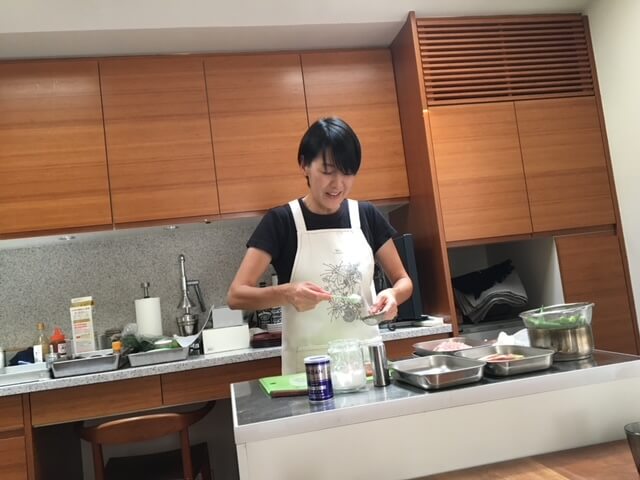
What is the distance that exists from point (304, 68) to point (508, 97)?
1034 millimetres

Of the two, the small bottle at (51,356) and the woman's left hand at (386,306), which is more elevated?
the woman's left hand at (386,306)

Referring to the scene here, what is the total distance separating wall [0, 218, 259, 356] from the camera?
258 centimetres

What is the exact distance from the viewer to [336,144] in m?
1.58

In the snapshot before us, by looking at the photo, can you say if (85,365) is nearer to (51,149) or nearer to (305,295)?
(51,149)

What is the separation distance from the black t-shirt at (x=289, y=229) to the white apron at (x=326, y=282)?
0.02 m

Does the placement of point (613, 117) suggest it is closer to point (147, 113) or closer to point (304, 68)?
point (304, 68)

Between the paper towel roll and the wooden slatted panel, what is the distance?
1673mm

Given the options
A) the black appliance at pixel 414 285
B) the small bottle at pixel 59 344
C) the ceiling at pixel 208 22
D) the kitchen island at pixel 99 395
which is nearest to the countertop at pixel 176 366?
the kitchen island at pixel 99 395

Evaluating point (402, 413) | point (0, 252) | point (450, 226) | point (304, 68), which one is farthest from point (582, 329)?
point (0, 252)

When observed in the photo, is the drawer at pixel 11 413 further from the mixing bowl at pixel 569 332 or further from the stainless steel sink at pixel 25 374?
the mixing bowl at pixel 569 332

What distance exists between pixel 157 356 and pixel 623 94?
8.09ft

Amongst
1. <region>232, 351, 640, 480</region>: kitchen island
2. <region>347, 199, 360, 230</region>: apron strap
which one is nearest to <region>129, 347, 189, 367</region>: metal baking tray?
<region>347, 199, 360, 230</region>: apron strap

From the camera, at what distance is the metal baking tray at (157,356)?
2139 mm

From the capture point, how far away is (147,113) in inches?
95.7
